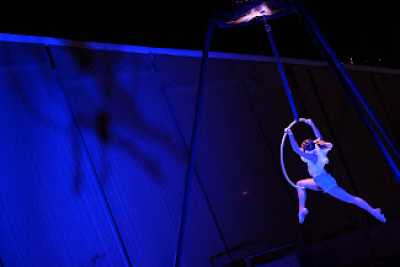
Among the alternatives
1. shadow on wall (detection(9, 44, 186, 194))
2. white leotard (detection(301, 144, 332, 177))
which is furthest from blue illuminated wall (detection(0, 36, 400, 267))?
white leotard (detection(301, 144, 332, 177))

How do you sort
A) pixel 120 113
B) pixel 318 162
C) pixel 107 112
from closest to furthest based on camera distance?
pixel 318 162
pixel 107 112
pixel 120 113

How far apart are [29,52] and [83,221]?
95.8 inches

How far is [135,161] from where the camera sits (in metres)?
6.31

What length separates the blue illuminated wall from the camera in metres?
5.37

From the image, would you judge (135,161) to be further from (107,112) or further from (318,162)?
(318,162)

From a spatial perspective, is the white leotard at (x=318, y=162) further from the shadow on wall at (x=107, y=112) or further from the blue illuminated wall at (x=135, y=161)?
the shadow on wall at (x=107, y=112)

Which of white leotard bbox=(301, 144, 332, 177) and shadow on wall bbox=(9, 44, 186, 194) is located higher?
shadow on wall bbox=(9, 44, 186, 194)

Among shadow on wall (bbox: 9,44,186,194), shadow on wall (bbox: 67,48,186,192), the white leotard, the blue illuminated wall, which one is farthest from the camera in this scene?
shadow on wall (bbox: 67,48,186,192)

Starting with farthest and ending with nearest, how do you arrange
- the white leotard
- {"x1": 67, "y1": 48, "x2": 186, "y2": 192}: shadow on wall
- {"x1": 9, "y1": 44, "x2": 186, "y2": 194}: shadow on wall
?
{"x1": 67, "y1": 48, "x2": 186, "y2": 192}: shadow on wall < {"x1": 9, "y1": 44, "x2": 186, "y2": 194}: shadow on wall < the white leotard

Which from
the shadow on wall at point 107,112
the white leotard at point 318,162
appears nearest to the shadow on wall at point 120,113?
the shadow on wall at point 107,112

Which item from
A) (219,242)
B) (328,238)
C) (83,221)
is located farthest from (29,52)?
(328,238)

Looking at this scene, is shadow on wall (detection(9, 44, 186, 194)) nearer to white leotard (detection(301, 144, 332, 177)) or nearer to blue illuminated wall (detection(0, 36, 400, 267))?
blue illuminated wall (detection(0, 36, 400, 267))

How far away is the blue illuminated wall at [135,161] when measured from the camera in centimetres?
537

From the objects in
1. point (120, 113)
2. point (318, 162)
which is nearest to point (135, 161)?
point (120, 113)
